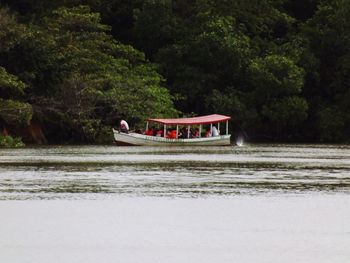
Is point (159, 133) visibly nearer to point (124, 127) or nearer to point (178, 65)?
point (124, 127)

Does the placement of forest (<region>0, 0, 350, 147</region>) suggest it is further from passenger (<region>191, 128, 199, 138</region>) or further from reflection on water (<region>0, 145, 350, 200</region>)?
reflection on water (<region>0, 145, 350, 200</region>)

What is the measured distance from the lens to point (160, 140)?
54438 millimetres

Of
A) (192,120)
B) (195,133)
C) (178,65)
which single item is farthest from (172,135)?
(178,65)

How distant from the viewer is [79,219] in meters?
18.3

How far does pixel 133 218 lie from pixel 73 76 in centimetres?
3790

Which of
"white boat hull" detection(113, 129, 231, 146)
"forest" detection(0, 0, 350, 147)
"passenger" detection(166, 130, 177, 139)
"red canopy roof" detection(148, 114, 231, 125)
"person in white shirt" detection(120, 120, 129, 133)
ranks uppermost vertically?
"forest" detection(0, 0, 350, 147)

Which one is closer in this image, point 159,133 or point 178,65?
point 159,133

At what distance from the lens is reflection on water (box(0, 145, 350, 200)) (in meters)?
23.5

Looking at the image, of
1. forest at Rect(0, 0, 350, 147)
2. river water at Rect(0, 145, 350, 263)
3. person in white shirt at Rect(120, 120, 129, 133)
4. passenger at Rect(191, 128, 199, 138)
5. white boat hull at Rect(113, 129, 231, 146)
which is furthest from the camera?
passenger at Rect(191, 128, 199, 138)

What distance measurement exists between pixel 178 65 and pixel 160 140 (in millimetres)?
11565

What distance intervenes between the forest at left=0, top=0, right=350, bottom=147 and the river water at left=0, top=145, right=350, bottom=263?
75.7 ft

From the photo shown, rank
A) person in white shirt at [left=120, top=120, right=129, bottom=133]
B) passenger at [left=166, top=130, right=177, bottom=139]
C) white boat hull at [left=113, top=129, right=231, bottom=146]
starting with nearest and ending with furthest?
white boat hull at [left=113, top=129, right=231, bottom=146], person in white shirt at [left=120, top=120, right=129, bottom=133], passenger at [left=166, top=130, right=177, bottom=139]

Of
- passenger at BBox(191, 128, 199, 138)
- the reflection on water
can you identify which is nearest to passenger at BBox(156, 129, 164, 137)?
→ passenger at BBox(191, 128, 199, 138)

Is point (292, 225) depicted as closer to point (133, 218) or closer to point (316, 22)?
point (133, 218)
